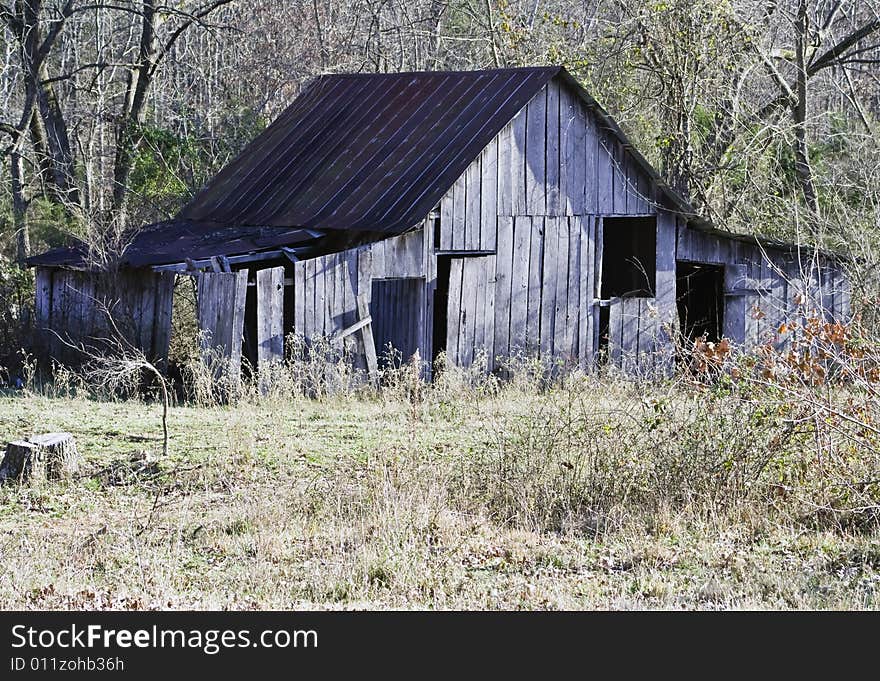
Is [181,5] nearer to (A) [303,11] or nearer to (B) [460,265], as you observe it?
(A) [303,11]

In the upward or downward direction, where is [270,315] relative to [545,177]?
downward

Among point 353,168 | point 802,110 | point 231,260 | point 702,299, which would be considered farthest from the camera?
point 802,110

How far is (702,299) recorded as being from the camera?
18.8m

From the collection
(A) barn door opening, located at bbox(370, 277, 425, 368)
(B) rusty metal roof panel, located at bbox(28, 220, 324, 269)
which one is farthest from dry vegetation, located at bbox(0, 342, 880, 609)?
(B) rusty metal roof panel, located at bbox(28, 220, 324, 269)

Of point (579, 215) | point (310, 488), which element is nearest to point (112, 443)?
point (310, 488)

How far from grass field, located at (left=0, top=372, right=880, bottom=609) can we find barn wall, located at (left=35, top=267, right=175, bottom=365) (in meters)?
4.50

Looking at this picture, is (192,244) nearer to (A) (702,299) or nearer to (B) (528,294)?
(B) (528,294)

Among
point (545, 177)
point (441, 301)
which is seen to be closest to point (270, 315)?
point (545, 177)

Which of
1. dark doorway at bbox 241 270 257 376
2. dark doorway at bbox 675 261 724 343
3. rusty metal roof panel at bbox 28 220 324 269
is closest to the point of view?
dark doorway at bbox 241 270 257 376

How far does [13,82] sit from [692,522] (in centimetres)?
2603

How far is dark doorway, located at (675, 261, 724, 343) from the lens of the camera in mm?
18094

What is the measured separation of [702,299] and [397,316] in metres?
5.48

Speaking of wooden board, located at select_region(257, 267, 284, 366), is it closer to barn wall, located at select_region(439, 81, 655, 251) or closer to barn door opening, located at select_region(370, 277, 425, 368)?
barn door opening, located at select_region(370, 277, 425, 368)

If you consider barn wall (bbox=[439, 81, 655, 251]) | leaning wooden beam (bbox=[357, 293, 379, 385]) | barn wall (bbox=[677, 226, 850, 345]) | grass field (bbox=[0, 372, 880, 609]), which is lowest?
grass field (bbox=[0, 372, 880, 609])
